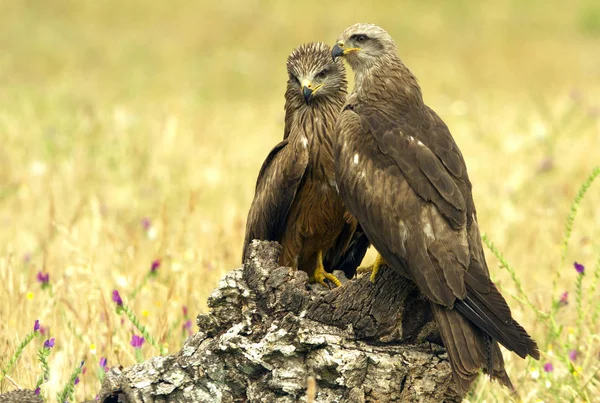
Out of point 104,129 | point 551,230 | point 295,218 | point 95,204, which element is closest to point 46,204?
point 95,204

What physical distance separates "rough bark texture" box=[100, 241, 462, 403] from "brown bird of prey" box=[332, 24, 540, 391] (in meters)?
0.18

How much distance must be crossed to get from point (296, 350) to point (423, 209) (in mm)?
766

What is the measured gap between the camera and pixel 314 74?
184 inches

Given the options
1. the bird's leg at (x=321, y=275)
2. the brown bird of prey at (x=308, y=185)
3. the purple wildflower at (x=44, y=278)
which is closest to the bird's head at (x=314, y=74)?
the brown bird of prey at (x=308, y=185)

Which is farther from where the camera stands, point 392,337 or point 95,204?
point 95,204

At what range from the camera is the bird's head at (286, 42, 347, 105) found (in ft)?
15.3

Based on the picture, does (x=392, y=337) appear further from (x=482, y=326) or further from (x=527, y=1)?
(x=527, y=1)

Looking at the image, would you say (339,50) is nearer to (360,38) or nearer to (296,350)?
(360,38)

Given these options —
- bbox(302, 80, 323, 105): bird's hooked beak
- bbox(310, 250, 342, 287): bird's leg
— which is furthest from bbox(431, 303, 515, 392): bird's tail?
bbox(302, 80, 323, 105): bird's hooked beak

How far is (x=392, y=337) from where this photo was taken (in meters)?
3.45

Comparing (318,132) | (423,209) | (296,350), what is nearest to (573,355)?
(423,209)

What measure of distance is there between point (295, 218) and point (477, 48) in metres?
15.1

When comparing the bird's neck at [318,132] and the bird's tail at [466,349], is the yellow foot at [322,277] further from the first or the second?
the bird's tail at [466,349]

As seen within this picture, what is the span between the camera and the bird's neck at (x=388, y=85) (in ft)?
13.4
